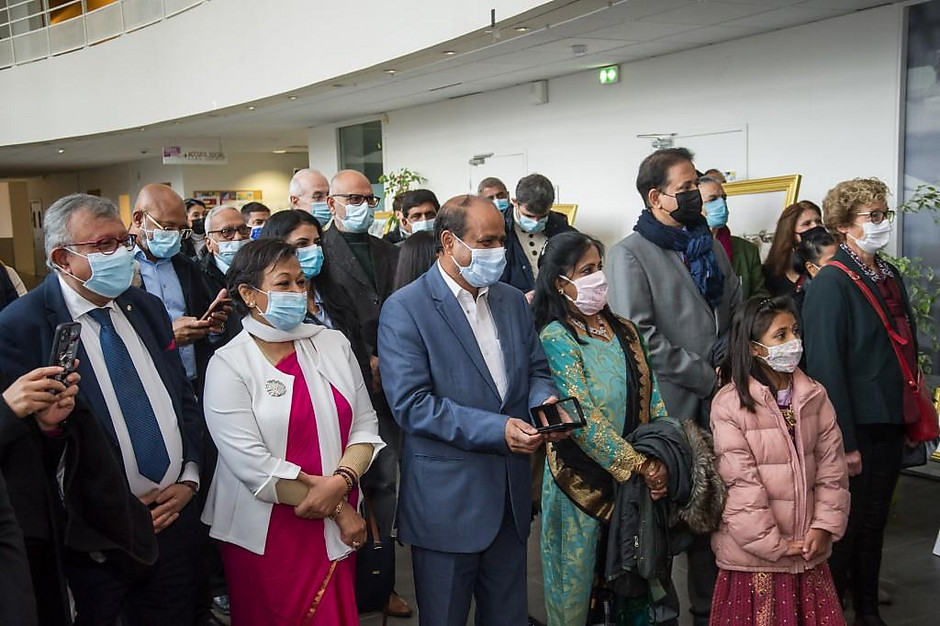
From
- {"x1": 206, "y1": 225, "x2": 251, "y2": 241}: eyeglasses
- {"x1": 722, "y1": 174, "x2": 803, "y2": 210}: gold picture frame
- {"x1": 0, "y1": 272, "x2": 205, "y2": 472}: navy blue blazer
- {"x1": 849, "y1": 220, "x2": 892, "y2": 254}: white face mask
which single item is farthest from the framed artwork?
{"x1": 0, "y1": 272, "x2": 205, "y2": 472}: navy blue blazer

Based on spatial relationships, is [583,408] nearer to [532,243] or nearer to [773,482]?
[773,482]

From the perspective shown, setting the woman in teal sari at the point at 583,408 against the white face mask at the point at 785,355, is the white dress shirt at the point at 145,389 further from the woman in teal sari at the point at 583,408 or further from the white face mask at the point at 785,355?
the white face mask at the point at 785,355

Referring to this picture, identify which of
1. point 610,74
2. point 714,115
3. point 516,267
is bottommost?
point 516,267

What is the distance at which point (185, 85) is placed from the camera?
41.1 feet

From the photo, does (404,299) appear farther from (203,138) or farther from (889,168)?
(203,138)

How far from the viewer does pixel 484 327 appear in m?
3.05

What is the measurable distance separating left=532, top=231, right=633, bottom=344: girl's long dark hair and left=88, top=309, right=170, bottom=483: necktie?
1.48 metres

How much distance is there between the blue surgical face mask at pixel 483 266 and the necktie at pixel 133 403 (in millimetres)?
1154

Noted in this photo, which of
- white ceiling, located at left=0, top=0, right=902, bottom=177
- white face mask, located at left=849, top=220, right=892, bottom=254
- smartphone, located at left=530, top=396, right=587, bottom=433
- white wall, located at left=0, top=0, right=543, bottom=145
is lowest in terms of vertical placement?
smartphone, located at left=530, top=396, right=587, bottom=433

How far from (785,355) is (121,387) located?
2404 millimetres

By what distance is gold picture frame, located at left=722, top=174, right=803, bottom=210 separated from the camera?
7.02m

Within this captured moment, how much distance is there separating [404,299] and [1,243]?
2303 cm

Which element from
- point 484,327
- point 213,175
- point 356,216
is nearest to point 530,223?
point 356,216

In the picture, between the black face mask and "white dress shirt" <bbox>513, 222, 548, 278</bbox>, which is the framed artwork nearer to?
"white dress shirt" <bbox>513, 222, 548, 278</bbox>
